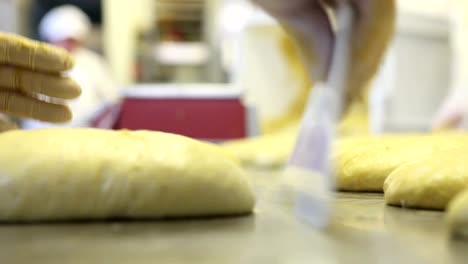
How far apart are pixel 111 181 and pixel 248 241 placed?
0.65ft

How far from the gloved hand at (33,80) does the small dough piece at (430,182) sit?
1.46 ft

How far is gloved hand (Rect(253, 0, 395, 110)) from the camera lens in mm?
1047

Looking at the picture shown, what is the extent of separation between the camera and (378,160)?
812 millimetres

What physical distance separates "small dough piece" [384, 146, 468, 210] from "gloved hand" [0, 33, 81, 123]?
446mm

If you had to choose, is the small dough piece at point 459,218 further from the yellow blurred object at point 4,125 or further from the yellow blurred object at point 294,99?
the yellow blurred object at point 294,99

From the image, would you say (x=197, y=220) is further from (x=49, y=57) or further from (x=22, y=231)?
(x=49, y=57)

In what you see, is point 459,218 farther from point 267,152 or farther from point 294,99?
point 294,99

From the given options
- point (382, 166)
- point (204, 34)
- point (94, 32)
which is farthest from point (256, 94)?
point (204, 34)

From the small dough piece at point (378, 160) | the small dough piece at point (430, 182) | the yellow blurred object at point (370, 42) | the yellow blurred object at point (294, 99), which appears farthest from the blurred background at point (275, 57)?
the small dough piece at point (430, 182)

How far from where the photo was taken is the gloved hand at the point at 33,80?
0.73 meters

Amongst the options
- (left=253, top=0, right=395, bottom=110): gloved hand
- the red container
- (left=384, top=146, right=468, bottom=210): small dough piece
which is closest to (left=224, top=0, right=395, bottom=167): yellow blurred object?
(left=253, top=0, right=395, bottom=110): gloved hand

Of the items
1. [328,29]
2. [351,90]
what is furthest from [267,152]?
[328,29]

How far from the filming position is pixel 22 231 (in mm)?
543

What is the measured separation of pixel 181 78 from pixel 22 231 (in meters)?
5.21
